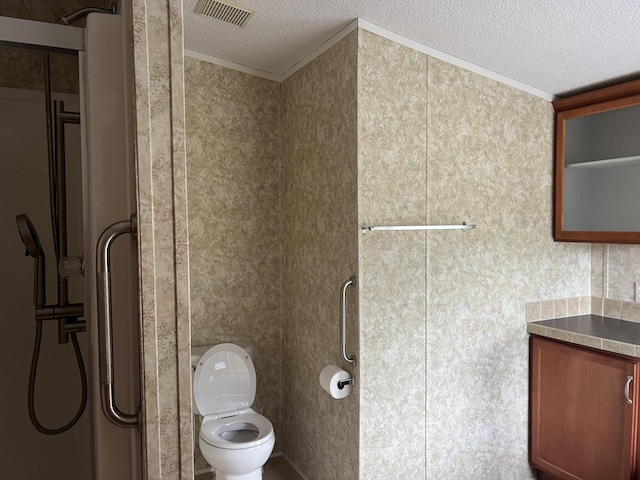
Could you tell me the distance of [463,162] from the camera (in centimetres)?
234

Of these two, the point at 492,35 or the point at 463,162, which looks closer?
the point at 492,35

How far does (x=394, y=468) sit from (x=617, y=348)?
123 cm

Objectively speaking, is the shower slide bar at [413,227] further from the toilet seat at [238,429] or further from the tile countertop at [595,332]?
the toilet seat at [238,429]

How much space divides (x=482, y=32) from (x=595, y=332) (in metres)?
1.64

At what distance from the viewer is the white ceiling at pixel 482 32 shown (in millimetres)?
1792

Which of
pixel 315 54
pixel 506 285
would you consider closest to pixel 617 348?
pixel 506 285

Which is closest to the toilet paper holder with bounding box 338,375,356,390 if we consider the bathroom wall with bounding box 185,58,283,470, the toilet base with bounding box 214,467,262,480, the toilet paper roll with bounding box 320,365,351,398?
the toilet paper roll with bounding box 320,365,351,398

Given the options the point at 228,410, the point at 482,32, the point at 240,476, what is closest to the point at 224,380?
the point at 228,410

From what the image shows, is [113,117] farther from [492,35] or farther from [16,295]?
[492,35]

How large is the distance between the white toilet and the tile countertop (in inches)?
64.1

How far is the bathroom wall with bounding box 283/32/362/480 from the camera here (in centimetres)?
209

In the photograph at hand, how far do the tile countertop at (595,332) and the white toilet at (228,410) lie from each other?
1.63 meters

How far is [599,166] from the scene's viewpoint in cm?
252

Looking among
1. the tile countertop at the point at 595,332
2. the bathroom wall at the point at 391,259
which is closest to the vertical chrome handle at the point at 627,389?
the tile countertop at the point at 595,332
